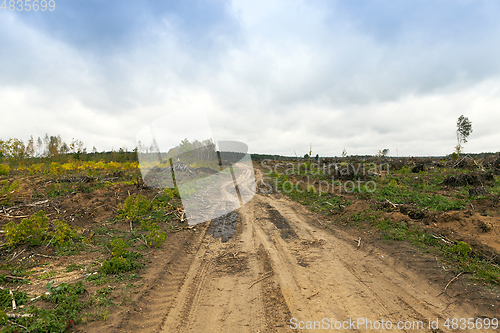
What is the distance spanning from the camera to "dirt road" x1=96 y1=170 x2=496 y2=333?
3.56 m

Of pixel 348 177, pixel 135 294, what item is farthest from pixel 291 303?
pixel 348 177

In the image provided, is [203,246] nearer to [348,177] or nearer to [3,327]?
[3,327]

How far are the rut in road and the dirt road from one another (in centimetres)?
2

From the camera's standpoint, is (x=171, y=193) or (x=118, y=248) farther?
(x=171, y=193)

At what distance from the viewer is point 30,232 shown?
555 cm

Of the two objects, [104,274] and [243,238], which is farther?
[243,238]

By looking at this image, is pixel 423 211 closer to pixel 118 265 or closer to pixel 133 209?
pixel 118 265

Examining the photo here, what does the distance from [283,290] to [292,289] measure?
0.19 meters

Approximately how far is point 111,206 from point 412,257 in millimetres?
10521

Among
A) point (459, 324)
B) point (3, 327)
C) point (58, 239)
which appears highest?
point (58, 239)

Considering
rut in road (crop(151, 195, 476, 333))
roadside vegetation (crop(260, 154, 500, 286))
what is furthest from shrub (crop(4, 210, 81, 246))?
roadside vegetation (crop(260, 154, 500, 286))

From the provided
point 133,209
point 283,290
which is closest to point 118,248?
point 133,209

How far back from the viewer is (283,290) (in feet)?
14.6

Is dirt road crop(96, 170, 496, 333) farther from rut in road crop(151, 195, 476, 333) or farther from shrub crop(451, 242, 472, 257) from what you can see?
shrub crop(451, 242, 472, 257)
